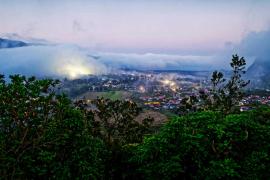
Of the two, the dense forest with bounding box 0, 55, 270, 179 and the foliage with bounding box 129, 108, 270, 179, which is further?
the foliage with bounding box 129, 108, 270, 179

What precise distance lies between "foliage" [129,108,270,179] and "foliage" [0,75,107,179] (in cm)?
529

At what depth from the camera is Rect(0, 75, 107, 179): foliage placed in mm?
25281

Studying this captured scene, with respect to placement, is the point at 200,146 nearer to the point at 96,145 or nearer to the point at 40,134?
the point at 96,145

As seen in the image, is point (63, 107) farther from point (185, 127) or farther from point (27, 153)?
point (185, 127)

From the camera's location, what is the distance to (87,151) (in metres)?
31.9

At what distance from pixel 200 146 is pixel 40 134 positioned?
14.4 meters

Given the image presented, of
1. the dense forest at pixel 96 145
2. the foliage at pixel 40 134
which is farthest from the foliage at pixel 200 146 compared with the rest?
the foliage at pixel 40 134

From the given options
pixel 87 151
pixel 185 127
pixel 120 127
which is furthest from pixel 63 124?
pixel 120 127

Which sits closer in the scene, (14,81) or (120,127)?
(14,81)

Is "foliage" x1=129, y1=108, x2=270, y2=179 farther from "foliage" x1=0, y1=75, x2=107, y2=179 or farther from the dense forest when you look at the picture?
"foliage" x1=0, y1=75, x2=107, y2=179

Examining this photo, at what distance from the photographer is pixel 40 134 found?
27172 millimetres

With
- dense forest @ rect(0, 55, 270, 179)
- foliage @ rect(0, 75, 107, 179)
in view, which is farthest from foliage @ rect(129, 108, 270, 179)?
foliage @ rect(0, 75, 107, 179)

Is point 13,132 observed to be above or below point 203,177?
above

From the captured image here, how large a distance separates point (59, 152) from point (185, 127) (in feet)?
37.9
